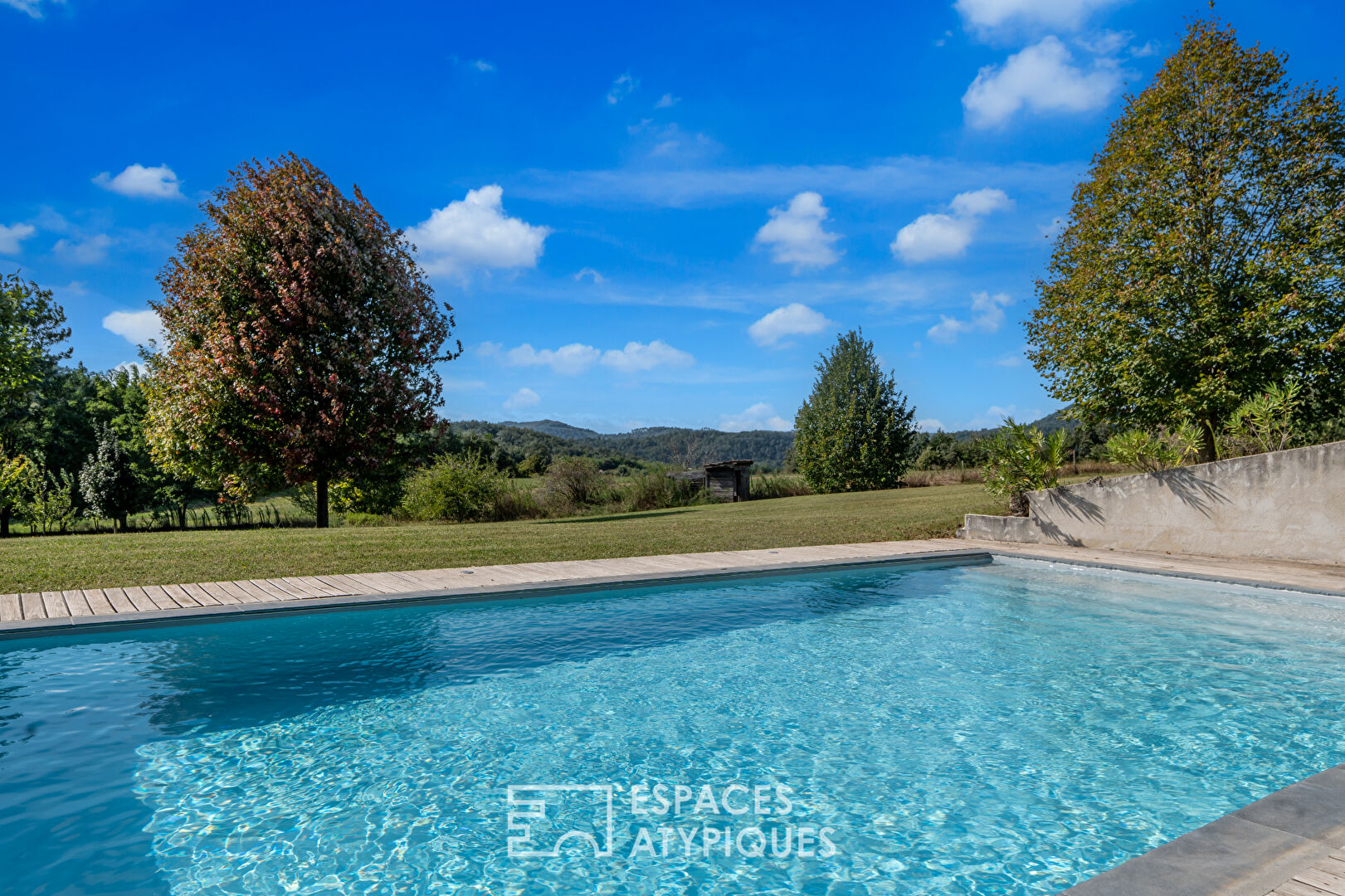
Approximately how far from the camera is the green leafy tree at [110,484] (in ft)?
65.5

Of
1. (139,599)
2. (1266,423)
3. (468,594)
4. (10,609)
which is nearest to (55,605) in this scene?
(10,609)

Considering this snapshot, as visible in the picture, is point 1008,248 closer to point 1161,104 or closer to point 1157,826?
point 1161,104

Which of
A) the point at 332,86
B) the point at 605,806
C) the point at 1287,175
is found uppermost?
the point at 332,86

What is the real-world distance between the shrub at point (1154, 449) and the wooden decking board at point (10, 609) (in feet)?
42.8

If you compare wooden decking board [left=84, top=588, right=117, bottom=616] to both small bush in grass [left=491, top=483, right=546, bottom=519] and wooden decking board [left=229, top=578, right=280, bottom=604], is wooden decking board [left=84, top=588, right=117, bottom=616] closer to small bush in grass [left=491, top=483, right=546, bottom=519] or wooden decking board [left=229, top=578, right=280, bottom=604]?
wooden decking board [left=229, top=578, right=280, bottom=604]

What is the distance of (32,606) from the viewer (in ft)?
20.6

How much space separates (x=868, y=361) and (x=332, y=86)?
2452 cm

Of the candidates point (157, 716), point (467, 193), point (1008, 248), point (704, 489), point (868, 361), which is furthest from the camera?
point (868, 361)

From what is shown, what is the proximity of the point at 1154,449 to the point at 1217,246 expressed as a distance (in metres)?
3.62

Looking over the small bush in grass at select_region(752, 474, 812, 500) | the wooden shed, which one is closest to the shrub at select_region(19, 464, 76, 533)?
the wooden shed

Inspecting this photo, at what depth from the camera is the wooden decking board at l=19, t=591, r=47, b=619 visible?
19.3 ft

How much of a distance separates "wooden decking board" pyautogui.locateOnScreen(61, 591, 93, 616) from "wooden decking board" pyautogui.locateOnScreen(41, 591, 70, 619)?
0.03m

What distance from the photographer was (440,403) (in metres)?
15.5

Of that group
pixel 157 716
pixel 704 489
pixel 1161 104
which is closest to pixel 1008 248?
pixel 1161 104
